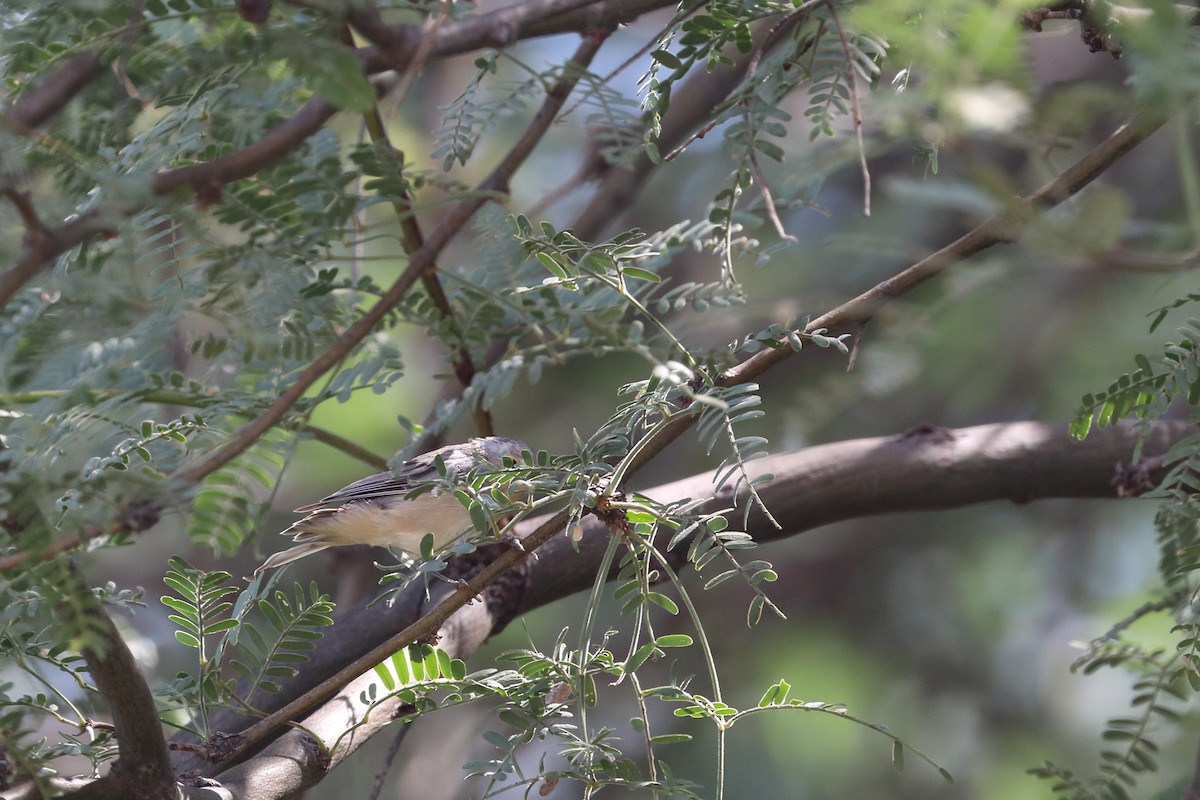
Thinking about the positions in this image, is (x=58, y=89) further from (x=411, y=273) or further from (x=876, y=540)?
(x=876, y=540)

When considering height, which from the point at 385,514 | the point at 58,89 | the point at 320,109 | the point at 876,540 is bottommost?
the point at 876,540

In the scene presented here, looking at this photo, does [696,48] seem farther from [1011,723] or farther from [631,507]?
[1011,723]

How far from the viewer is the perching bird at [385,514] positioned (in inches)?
71.5

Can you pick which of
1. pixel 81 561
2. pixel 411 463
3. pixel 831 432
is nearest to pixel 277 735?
pixel 411 463

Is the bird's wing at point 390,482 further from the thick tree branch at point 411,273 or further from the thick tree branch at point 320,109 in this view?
the thick tree branch at point 320,109

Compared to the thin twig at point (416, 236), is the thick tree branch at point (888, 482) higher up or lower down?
lower down

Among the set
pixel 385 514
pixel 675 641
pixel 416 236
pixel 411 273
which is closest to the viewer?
pixel 675 641

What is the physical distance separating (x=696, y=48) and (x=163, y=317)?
76cm

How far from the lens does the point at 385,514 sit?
6.48 feet

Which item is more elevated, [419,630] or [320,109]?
[320,109]

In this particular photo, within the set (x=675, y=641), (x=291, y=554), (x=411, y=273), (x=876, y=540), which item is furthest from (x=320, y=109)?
(x=876, y=540)

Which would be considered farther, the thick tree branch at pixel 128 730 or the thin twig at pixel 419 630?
the thin twig at pixel 419 630

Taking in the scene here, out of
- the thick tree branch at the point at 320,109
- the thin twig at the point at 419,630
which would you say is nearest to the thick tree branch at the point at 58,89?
the thick tree branch at the point at 320,109

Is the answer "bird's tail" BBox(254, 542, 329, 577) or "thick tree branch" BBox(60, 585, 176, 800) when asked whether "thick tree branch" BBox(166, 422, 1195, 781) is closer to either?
"bird's tail" BBox(254, 542, 329, 577)
